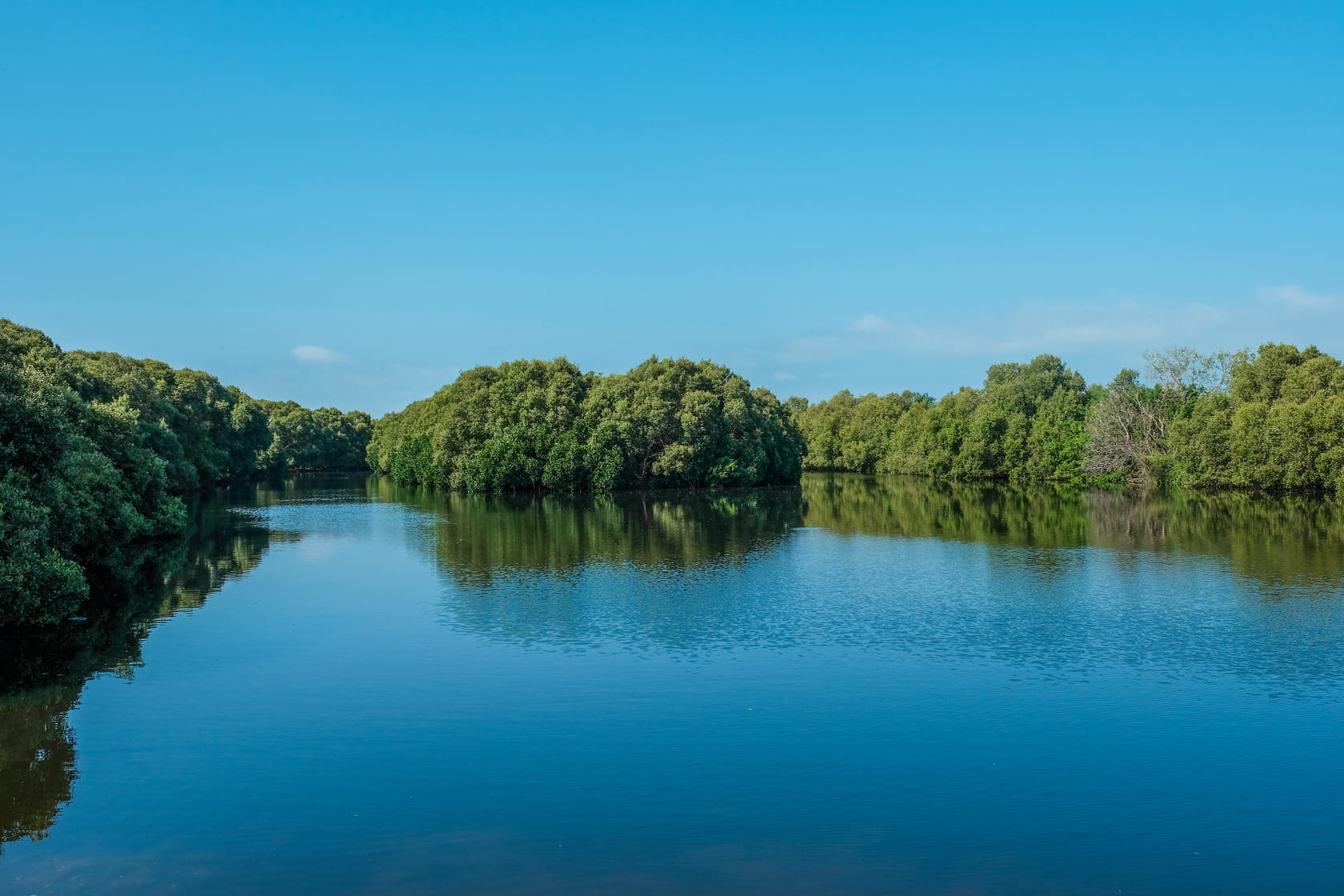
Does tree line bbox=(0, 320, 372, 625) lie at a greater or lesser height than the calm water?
greater

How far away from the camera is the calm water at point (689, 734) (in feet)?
39.3

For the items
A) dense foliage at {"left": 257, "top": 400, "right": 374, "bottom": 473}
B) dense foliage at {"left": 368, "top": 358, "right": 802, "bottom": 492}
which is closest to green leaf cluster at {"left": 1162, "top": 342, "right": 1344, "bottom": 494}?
dense foliage at {"left": 368, "top": 358, "right": 802, "bottom": 492}

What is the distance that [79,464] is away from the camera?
113ft

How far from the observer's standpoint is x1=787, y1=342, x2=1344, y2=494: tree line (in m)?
76.2

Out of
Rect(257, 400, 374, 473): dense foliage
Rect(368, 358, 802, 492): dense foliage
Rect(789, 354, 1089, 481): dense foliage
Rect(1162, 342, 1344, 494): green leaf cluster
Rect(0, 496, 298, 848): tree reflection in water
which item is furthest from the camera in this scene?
Rect(257, 400, 374, 473): dense foliage

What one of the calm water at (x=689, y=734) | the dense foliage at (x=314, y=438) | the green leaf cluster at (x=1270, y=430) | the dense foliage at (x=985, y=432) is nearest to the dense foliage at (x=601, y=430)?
the dense foliage at (x=985, y=432)

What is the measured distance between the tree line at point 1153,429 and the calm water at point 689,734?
163 feet

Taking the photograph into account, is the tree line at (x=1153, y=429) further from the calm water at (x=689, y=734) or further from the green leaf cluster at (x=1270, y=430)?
the calm water at (x=689, y=734)

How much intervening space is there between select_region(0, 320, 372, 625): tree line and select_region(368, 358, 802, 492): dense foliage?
2511 centimetres

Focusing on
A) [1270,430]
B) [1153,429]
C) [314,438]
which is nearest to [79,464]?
[1270,430]

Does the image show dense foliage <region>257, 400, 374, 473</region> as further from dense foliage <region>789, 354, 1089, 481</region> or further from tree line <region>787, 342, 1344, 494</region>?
tree line <region>787, 342, 1344, 494</region>

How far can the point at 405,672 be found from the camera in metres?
21.3

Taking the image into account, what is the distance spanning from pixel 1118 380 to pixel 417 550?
79823 millimetres

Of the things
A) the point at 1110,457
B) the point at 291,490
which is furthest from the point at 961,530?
the point at 291,490
